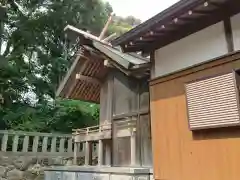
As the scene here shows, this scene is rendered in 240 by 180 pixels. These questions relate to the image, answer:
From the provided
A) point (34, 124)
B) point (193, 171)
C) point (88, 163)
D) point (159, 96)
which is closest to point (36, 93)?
point (34, 124)

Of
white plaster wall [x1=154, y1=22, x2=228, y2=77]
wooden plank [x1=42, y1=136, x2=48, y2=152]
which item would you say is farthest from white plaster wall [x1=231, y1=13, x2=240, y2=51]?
wooden plank [x1=42, y1=136, x2=48, y2=152]

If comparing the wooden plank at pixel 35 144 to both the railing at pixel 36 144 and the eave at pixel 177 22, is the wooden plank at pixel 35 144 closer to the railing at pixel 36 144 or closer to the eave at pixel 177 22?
the railing at pixel 36 144

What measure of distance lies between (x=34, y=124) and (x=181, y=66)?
877cm

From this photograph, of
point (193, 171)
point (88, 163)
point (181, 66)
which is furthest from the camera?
point (88, 163)

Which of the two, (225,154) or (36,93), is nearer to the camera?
(225,154)

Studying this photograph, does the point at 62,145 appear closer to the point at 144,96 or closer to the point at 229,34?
the point at 144,96

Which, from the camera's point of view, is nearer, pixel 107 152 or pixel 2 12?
pixel 107 152

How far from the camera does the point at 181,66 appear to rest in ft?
15.6

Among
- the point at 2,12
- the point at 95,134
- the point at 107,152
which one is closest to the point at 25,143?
the point at 95,134

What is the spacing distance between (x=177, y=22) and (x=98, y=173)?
3.98 meters

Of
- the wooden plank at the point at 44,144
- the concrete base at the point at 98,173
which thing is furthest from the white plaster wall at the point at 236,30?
the wooden plank at the point at 44,144

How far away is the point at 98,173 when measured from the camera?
6500 mm

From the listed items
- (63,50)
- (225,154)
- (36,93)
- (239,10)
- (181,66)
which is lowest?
(225,154)

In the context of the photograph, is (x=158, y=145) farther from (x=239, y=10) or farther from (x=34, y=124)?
(x=34, y=124)
